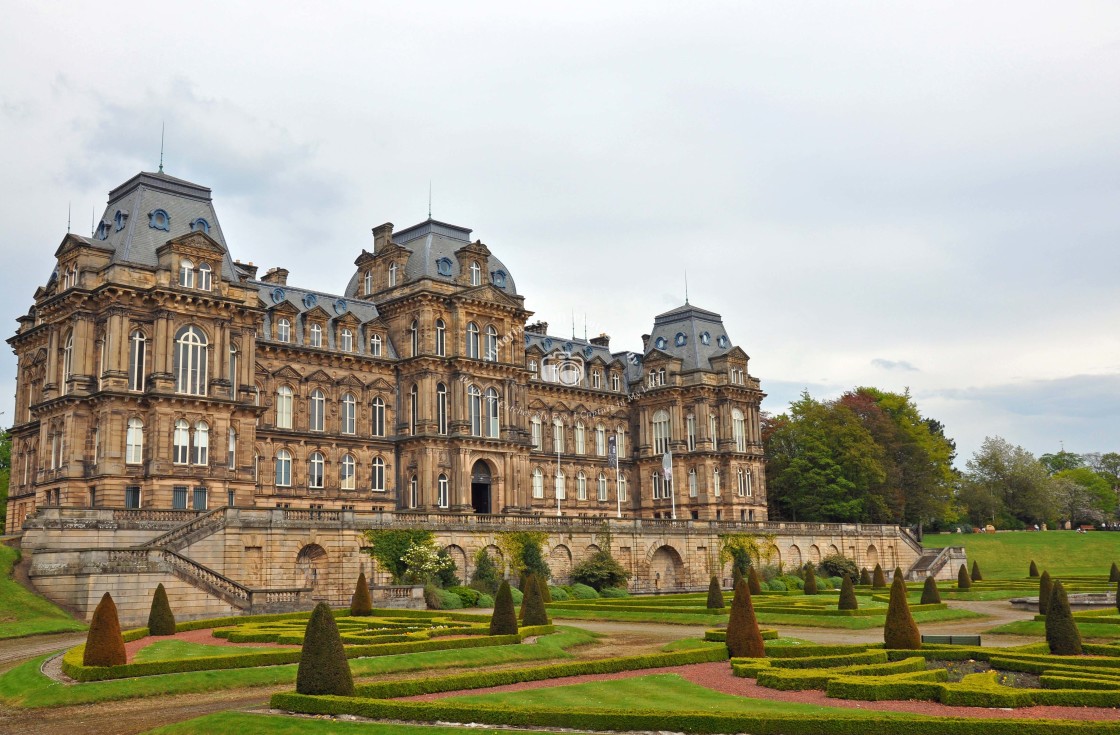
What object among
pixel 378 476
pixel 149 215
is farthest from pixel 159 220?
pixel 378 476

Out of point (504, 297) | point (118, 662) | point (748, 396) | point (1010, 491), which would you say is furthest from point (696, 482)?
point (118, 662)

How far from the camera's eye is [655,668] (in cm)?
2983

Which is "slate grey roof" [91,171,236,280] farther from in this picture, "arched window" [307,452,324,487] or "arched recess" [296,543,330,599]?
"arched recess" [296,543,330,599]

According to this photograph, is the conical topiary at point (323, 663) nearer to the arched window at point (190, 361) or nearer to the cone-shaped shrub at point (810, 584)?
the arched window at point (190, 361)

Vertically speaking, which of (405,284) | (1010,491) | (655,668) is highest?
(405,284)

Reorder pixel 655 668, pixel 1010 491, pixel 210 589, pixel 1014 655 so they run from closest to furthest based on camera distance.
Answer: pixel 1014 655, pixel 655 668, pixel 210 589, pixel 1010 491

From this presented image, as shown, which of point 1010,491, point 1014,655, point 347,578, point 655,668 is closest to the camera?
point 1014,655

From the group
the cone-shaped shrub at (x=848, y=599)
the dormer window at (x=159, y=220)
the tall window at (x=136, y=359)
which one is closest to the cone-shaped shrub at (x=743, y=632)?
the cone-shaped shrub at (x=848, y=599)

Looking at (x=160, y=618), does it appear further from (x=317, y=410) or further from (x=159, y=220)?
(x=317, y=410)

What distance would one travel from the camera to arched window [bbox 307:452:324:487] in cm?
7044

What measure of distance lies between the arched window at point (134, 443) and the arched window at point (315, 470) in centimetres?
1434

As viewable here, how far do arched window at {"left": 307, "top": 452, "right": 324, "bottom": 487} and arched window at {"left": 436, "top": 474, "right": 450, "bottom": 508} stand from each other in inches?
315

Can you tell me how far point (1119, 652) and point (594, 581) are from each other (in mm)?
38752

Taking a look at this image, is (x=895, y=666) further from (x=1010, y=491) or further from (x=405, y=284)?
(x=1010, y=491)
